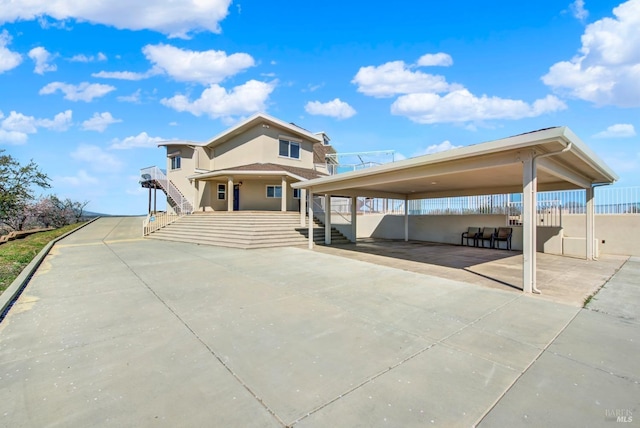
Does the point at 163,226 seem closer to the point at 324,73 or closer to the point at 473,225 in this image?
the point at 324,73

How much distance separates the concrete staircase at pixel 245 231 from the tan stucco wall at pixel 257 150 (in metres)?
5.45

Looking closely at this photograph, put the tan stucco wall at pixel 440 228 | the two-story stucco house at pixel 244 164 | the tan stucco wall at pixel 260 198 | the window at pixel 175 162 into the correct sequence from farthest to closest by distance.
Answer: the window at pixel 175 162 → the tan stucco wall at pixel 260 198 → the two-story stucco house at pixel 244 164 → the tan stucco wall at pixel 440 228

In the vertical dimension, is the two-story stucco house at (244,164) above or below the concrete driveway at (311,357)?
above

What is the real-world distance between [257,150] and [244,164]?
5.06 feet

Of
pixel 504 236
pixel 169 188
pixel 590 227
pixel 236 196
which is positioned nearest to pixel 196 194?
pixel 236 196

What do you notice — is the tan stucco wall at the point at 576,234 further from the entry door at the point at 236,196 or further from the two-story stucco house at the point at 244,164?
the entry door at the point at 236,196

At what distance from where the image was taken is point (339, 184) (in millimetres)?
11523

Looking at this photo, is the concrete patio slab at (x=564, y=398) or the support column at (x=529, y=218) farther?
the support column at (x=529, y=218)

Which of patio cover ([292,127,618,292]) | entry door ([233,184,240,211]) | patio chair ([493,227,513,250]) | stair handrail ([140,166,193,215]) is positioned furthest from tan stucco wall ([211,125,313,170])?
patio chair ([493,227,513,250])

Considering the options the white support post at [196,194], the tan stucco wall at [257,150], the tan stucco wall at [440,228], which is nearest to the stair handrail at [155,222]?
the white support post at [196,194]

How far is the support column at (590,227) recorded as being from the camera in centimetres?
1017

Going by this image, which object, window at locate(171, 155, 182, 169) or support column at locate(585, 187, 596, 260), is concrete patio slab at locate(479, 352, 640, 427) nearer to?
support column at locate(585, 187, 596, 260)

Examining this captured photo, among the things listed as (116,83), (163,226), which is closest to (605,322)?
(116,83)

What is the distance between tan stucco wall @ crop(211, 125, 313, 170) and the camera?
20531 mm
